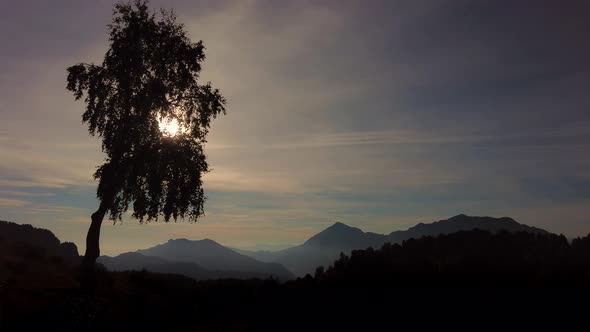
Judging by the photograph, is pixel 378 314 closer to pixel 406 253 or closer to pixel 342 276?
pixel 342 276

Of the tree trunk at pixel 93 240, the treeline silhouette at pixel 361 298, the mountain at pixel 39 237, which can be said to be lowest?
the treeline silhouette at pixel 361 298

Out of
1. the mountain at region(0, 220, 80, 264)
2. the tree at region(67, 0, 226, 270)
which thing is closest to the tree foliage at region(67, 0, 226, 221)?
the tree at region(67, 0, 226, 270)

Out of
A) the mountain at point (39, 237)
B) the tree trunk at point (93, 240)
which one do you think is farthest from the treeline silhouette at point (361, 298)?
the mountain at point (39, 237)

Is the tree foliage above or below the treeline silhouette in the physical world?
above

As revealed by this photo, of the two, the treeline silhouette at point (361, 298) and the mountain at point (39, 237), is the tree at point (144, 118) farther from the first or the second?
the mountain at point (39, 237)

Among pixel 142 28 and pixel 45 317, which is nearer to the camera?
pixel 45 317

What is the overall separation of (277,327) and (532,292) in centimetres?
Answer: 729

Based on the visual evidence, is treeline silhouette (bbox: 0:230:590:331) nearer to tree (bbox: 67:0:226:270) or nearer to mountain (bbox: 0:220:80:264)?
tree (bbox: 67:0:226:270)

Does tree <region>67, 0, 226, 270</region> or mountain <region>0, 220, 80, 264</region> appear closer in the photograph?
tree <region>67, 0, 226, 270</region>

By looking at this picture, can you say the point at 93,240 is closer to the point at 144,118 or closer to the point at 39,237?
the point at 144,118

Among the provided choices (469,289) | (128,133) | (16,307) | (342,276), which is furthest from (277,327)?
(128,133)

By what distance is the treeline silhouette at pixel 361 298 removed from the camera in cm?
1123

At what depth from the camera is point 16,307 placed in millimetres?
13430

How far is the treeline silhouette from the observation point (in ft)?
36.9
